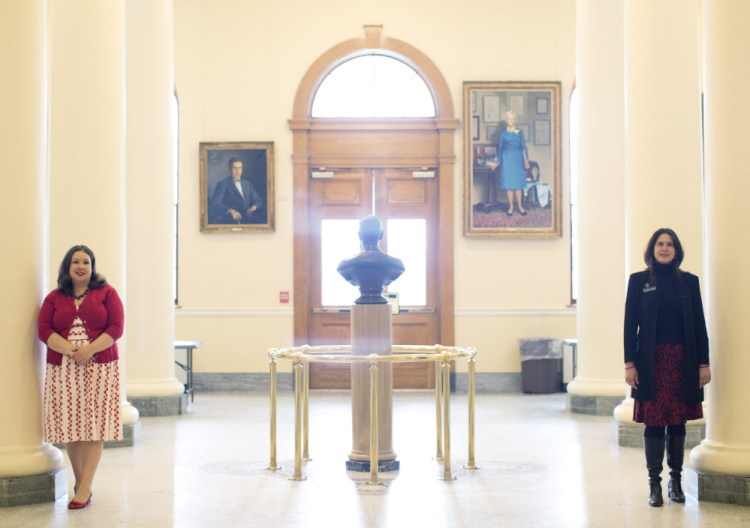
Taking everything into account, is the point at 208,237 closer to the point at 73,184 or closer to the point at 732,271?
the point at 73,184

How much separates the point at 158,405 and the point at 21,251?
6.14 m

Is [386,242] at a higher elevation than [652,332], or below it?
higher

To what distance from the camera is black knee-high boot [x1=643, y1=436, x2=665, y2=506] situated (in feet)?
24.5

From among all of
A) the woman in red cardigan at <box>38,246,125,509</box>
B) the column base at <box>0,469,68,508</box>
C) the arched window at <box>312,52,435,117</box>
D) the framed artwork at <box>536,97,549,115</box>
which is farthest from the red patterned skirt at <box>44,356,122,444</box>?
the framed artwork at <box>536,97,549,115</box>

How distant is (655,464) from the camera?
24.5 feet

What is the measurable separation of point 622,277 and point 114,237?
6449 mm

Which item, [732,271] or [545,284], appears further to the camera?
[545,284]

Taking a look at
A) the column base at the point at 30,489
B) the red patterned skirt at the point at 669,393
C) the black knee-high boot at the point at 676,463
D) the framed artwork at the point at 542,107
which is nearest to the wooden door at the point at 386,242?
the framed artwork at the point at 542,107

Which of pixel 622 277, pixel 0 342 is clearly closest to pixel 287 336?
pixel 622 277

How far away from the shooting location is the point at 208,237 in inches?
689

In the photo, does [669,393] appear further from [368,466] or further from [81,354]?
[81,354]

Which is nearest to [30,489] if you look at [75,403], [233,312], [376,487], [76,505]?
[76,505]

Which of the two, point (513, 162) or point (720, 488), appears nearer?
point (720, 488)

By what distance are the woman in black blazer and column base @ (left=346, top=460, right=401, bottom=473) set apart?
2249 millimetres
